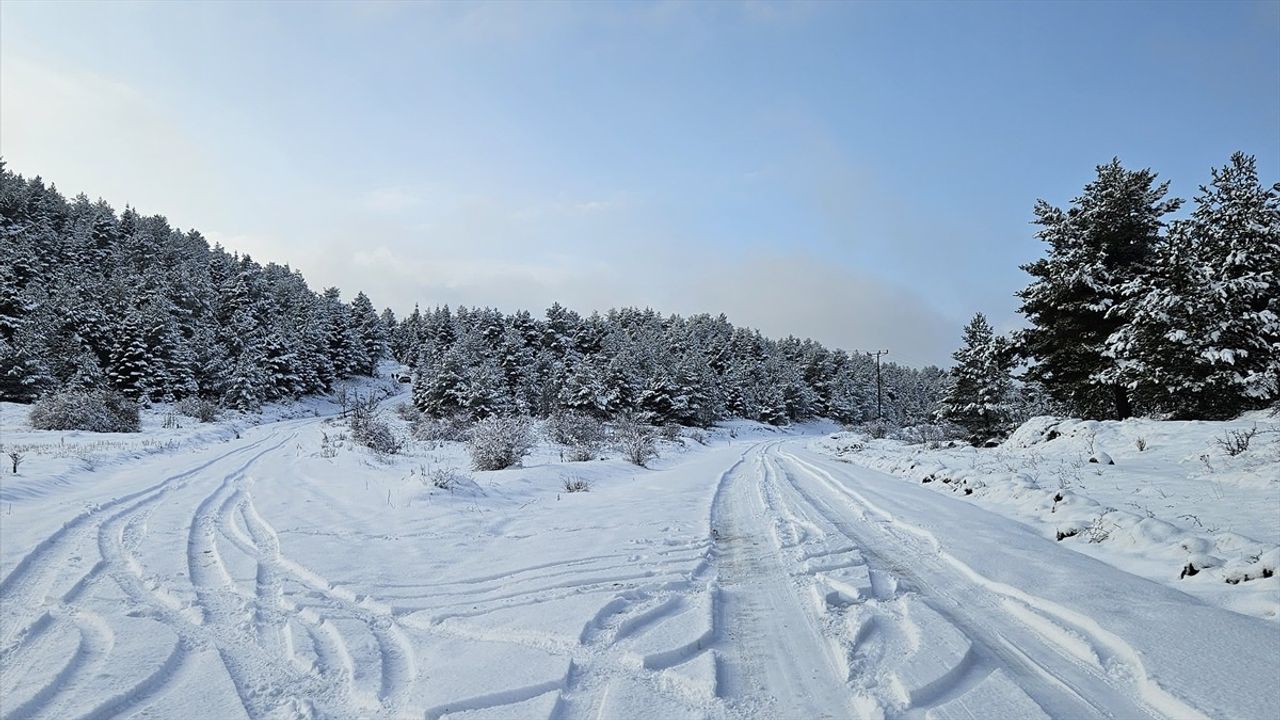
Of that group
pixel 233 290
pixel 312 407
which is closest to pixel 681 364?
pixel 312 407

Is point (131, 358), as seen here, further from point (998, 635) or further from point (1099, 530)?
point (1099, 530)

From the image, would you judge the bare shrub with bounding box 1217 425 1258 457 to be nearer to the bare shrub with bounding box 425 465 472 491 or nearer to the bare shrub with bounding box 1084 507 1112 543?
the bare shrub with bounding box 1084 507 1112 543

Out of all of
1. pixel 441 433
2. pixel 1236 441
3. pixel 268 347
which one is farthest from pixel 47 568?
pixel 268 347

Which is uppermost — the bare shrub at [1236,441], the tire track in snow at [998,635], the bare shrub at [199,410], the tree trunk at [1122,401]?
the tree trunk at [1122,401]

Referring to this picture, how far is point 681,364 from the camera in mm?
51469

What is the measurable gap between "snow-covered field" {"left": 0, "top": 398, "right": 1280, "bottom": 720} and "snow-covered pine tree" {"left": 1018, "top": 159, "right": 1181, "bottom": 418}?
34.2 ft

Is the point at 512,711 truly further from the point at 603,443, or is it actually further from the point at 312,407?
the point at 312,407

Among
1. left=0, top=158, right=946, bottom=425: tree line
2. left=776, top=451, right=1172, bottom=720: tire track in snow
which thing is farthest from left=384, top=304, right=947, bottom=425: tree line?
left=776, top=451, right=1172, bottom=720: tire track in snow

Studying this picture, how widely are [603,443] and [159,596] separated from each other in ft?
53.8

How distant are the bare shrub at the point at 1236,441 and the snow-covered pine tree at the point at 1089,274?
24.6 feet

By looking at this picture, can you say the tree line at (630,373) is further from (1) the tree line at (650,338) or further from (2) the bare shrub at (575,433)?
(2) the bare shrub at (575,433)

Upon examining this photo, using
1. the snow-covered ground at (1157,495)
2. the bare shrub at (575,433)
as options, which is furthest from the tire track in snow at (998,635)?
the bare shrub at (575,433)

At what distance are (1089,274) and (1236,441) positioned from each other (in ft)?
30.9

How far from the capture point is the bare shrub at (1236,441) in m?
8.12
